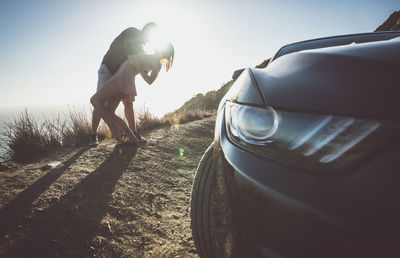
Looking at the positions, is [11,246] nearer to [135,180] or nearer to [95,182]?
[95,182]

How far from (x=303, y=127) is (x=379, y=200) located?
0.25m

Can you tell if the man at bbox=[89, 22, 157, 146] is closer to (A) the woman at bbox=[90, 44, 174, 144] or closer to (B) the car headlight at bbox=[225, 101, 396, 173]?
(A) the woman at bbox=[90, 44, 174, 144]

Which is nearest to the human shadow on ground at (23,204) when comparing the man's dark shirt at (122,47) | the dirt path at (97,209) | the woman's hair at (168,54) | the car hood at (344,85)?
the dirt path at (97,209)

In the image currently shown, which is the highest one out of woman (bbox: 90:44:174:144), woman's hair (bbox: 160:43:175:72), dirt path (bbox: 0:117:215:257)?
woman's hair (bbox: 160:43:175:72)

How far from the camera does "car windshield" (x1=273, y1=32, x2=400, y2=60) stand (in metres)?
1.80

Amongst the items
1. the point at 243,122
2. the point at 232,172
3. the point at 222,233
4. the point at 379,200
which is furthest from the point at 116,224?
the point at 379,200

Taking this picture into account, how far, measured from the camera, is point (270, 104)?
671mm

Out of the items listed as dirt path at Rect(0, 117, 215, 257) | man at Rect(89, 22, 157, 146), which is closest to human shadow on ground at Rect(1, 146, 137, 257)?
dirt path at Rect(0, 117, 215, 257)

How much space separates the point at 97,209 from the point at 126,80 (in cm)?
183

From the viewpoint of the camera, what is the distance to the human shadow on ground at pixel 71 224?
3.63 feet

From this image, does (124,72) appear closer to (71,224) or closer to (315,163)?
(71,224)

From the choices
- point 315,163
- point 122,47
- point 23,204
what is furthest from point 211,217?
point 122,47

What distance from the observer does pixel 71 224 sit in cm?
130

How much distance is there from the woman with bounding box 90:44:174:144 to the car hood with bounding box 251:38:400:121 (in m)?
2.29
